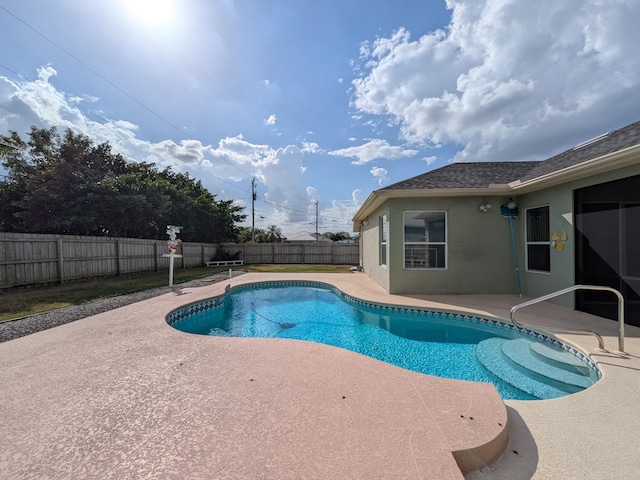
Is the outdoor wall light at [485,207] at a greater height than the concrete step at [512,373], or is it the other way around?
the outdoor wall light at [485,207]

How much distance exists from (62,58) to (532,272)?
14.6m

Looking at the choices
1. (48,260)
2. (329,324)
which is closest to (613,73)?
(329,324)

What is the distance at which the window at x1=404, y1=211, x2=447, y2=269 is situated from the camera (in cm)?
737

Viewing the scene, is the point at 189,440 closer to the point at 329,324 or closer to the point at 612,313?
the point at 329,324

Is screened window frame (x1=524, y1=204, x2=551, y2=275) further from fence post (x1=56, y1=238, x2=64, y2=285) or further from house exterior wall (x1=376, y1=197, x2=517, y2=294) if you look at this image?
fence post (x1=56, y1=238, x2=64, y2=285)

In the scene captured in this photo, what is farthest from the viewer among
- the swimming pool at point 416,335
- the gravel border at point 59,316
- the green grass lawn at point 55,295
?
the green grass lawn at point 55,295

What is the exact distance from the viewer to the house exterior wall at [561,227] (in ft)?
Result: 17.4

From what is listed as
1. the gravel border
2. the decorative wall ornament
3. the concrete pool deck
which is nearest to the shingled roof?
the decorative wall ornament

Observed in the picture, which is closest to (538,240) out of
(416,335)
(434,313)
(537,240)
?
(537,240)

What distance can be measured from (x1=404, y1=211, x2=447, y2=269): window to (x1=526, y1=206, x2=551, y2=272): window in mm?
2107

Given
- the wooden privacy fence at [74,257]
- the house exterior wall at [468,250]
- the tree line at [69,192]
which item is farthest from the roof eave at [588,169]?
the tree line at [69,192]

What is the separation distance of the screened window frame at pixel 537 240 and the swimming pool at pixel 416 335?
8.69 ft

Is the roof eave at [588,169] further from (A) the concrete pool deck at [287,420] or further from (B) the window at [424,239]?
(A) the concrete pool deck at [287,420]

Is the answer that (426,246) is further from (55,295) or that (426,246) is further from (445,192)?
(55,295)
